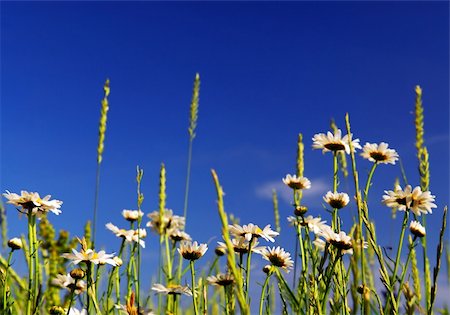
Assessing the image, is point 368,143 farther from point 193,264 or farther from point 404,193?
point 193,264

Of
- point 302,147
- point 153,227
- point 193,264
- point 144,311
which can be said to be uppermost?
point 302,147

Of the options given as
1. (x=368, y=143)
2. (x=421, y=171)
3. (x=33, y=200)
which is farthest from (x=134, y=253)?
(x=421, y=171)

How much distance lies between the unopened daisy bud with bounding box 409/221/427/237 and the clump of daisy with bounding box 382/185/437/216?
0.05 metres

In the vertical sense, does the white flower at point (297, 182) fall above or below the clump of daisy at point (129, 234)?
above

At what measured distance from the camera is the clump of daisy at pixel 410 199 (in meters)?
2.07

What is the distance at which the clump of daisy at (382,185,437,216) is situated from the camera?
2.07m

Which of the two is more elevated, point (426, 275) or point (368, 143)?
point (368, 143)

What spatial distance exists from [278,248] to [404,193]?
20.9 inches

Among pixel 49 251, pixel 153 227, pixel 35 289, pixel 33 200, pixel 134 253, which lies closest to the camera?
pixel 35 289

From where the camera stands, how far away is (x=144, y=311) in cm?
198

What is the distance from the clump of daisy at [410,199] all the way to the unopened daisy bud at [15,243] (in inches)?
59.2

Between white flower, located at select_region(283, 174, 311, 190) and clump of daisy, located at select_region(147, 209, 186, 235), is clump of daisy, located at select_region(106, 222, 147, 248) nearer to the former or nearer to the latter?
clump of daisy, located at select_region(147, 209, 186, 235)

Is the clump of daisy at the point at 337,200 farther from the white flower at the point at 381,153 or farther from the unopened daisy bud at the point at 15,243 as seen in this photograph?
the unopened daisy bud at the point at 15,243

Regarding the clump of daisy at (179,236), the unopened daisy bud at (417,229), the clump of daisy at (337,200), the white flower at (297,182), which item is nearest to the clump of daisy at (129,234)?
the clump of daisy at (179,236)
